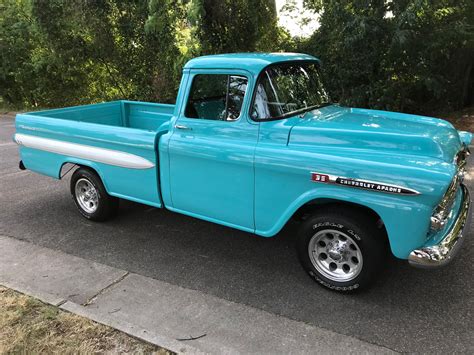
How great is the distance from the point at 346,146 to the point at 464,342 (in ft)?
5.17

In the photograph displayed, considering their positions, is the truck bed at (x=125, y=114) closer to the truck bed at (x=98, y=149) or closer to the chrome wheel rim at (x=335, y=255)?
the truck bed at (x=98, y=149)

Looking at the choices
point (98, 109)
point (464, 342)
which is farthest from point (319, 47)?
point (464, 342)

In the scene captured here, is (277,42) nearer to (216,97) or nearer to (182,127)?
(216,97)

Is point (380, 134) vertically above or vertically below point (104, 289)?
above

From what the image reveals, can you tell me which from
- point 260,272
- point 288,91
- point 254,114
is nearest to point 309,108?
point 288,91

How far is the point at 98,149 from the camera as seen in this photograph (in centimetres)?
459

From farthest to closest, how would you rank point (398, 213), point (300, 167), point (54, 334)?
point (300, 167)
point (54, 334)
point (398, 213)

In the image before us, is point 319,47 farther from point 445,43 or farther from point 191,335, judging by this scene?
point 191,335

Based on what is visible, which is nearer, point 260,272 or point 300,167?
point 300,167

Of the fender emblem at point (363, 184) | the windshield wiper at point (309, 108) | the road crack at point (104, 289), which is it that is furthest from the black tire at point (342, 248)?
the road crack at point (104, 289)

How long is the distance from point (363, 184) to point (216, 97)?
5.52ft

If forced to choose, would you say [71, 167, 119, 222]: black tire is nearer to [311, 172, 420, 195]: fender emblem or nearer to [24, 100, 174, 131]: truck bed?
[24, 100, 174, 131]: truck bed

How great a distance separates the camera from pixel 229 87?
3807mm

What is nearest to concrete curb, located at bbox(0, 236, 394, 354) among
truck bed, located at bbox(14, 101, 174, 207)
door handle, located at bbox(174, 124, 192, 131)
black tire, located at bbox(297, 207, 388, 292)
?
black tire, located at bbox(297, 207, 388, 292)
